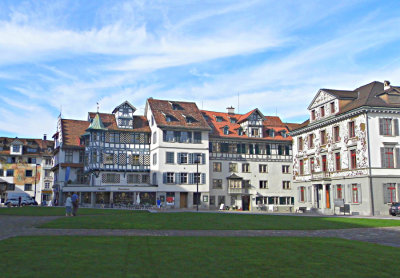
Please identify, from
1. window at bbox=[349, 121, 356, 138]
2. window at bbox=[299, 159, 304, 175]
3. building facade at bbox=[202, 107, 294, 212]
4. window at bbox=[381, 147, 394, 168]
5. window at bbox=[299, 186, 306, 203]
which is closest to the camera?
window at bbox=[381, 147, 394, 168]

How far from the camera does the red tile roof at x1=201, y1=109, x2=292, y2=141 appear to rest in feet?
217

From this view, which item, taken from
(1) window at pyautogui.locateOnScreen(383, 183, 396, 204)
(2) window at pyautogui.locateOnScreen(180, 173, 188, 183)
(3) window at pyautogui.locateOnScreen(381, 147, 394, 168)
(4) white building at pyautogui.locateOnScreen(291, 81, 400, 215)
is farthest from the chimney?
(2) window at pyautogui.locateOnScreen(180, 173, 188, 183)

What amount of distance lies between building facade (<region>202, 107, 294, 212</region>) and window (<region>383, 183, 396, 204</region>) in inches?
841

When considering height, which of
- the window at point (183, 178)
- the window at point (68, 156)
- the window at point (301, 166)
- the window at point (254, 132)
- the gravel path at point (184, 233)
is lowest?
the gravel path at point (184, 233)

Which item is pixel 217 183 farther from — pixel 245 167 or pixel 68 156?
pixel 68 156

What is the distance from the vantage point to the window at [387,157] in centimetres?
4347

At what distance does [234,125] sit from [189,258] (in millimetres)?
58567

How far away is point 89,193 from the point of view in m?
61.8

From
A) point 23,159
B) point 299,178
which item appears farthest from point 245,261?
point 23,159

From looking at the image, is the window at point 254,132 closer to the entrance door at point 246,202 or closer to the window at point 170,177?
the entrance door at point 246,202

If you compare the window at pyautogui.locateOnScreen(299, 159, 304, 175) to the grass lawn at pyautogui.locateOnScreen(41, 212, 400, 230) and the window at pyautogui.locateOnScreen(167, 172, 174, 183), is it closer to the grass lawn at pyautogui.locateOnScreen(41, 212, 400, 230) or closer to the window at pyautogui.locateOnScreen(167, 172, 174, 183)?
the window at pyautogui.locateOnScreen(167, 172, 174, 183)

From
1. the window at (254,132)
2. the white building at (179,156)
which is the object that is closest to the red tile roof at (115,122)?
the white building at (179,156)

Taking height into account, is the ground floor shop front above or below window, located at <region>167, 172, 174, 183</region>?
below

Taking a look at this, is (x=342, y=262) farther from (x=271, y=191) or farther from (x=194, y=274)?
(x=271, y=191)
